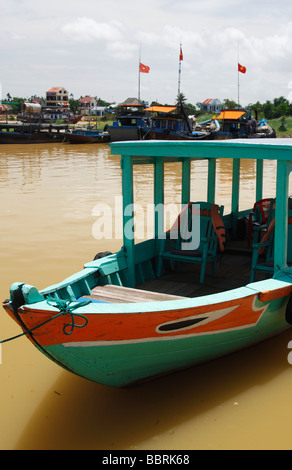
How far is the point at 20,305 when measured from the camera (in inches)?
155

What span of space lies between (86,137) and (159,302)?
1772 inches

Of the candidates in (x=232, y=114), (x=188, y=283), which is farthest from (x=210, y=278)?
(x=232, y=114)

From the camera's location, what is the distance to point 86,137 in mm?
47750

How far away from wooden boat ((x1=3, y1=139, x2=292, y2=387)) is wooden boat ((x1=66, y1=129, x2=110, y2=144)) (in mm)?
41551

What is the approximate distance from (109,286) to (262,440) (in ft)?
7.20

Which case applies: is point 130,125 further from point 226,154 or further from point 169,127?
point 226,154

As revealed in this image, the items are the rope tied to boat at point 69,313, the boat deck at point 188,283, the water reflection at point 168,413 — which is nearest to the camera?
the rope tied to boat at point 69,313

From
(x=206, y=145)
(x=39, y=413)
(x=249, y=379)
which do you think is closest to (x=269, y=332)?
(x=249, y=379)

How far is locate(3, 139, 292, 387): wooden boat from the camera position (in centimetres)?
392

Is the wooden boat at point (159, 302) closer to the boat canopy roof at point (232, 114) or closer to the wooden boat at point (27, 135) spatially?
the boat canopy roof at point (232, 114)

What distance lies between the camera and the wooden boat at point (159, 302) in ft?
12.9

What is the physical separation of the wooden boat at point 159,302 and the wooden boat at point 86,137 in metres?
41.6

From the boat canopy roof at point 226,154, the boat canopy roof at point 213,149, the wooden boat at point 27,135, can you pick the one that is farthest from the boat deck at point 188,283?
the wooden boat at point 27,135

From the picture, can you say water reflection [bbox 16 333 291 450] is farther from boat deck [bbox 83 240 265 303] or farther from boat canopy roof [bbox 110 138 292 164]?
boat canopy roof [bbox 110 138 292 164]
